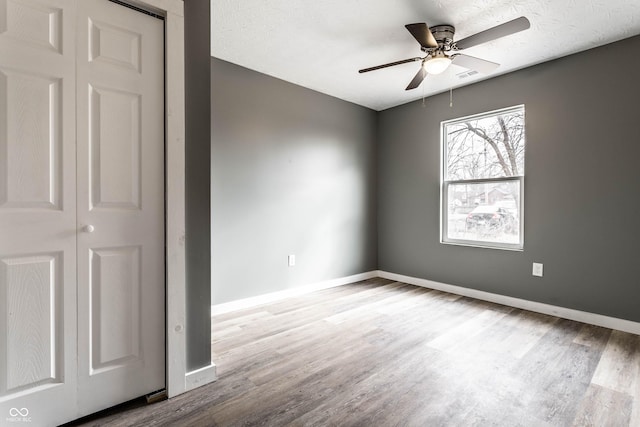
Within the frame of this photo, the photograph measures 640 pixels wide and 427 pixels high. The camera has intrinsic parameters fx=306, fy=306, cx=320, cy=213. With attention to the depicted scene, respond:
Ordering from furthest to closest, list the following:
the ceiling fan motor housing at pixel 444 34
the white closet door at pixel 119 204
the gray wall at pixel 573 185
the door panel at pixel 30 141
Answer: the gray wall at pixel 573 185 → the ceiling fan motor housing at pixel 444 34 → the white closet door at pixel 119 204 → the door panel at pixel 30 141

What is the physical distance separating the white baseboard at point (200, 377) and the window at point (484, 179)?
3074 mm

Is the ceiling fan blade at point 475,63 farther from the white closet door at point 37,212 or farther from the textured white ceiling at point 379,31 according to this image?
the white closet door at point 37,212

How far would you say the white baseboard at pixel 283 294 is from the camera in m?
3.03

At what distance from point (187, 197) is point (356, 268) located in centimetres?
301

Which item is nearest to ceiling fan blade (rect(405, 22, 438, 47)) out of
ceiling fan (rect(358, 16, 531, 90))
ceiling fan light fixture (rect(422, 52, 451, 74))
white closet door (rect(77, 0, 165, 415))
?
ceiling fan (rect(358, 16, 531, 90))

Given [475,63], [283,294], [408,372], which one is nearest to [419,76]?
[475,63]

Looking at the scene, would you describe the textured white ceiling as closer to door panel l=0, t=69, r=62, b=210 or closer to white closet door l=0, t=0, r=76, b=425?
white closet door l=0, t=0, r=76, b=425

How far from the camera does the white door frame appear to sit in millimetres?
1653

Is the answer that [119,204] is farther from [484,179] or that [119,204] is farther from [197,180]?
[484,179]

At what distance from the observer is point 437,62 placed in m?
A: 2.43

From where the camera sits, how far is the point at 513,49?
2775 millimetres

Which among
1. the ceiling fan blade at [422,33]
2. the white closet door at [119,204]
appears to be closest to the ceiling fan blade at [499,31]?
the ceiling fan blade at [422,33]

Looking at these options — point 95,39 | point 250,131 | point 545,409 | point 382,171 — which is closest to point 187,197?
point 95,39

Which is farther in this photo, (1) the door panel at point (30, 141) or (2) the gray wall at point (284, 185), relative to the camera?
(2) the gray wall at point (284, 185)
